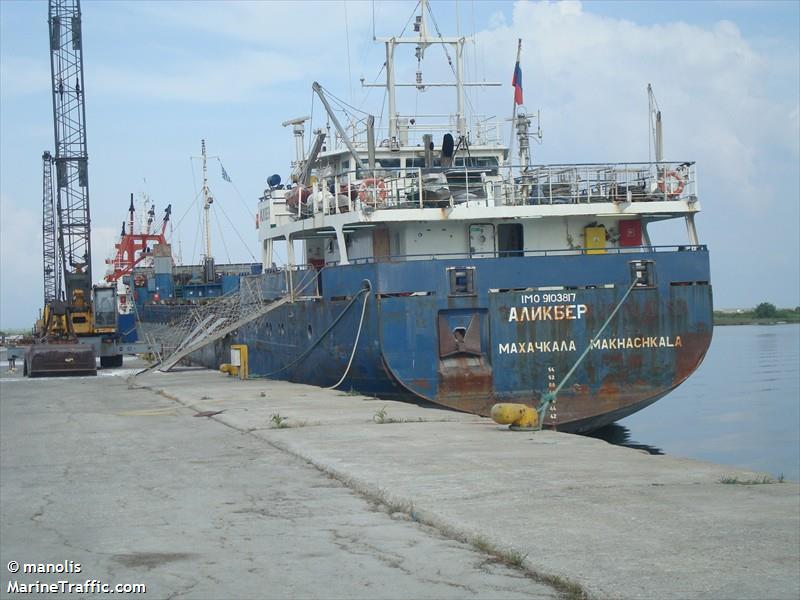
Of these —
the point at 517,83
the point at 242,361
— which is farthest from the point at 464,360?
the point at 517,83

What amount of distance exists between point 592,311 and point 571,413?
177 cm

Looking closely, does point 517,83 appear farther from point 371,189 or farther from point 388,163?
point 371,189

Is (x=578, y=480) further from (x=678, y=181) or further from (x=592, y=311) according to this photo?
(x=678, y=181)

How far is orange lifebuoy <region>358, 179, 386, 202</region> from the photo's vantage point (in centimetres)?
1847

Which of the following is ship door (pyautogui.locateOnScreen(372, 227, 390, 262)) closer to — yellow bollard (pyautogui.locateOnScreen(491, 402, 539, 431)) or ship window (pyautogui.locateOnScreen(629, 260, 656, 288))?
ship window (pyautogui.locateOnScreen(629, 260, 656, 288))

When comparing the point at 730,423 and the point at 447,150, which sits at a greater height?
the point at 447,150

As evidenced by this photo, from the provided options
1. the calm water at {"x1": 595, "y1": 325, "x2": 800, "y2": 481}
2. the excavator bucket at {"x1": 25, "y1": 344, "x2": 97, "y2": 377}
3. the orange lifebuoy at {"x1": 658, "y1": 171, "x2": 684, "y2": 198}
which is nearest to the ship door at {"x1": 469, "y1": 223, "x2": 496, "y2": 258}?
the orange lifebuoy at {"x1": 658, "y1": 171, "x2": 684, "y2": 198}

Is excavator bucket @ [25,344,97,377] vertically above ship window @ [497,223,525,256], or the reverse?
ship window @ [497,223,525,256]

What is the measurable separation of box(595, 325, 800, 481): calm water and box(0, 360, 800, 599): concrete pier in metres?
7.78

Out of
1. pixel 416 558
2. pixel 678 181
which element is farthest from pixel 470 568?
pixel 678 181

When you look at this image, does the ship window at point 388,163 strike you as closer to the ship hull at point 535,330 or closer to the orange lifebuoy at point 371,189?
the orange lifebuoy at point 371,189

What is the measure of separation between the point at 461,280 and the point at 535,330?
1.50m

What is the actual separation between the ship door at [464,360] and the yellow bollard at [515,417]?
412 centimetres

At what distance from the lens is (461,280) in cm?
1697
